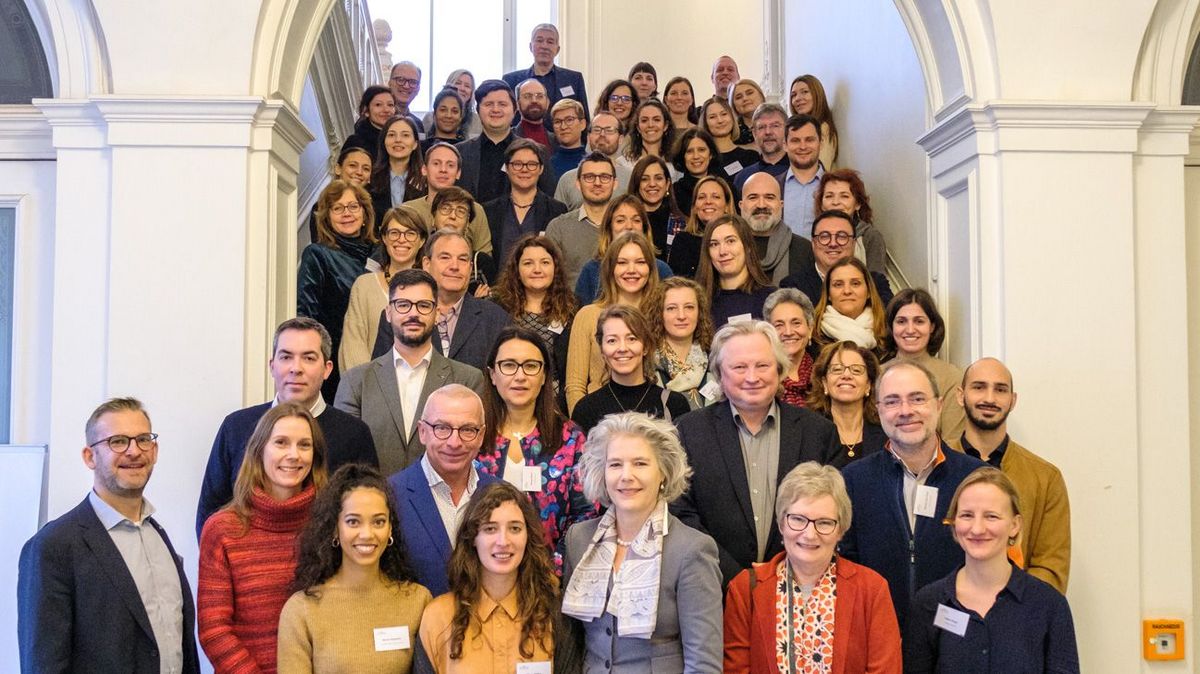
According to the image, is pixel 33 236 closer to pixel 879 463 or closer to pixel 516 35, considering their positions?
pixel 879 463

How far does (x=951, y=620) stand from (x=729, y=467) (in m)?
0.75

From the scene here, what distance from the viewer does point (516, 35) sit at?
1248 cm

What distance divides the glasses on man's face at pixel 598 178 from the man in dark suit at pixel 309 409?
6.66 ft

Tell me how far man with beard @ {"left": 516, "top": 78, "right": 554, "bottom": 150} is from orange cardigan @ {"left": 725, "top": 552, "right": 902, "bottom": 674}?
4.73 metres

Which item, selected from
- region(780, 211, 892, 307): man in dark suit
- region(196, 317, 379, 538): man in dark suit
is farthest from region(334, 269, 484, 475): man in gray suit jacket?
region(780, 211, 892, 307): man in dark suit

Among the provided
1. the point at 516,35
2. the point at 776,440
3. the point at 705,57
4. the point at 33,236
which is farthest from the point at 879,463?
the point at 516,35

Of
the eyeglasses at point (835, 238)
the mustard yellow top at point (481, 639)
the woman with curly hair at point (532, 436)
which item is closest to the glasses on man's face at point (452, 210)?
the eyeglasses at point (835, 238)

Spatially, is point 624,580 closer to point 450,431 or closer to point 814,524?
point 814,524

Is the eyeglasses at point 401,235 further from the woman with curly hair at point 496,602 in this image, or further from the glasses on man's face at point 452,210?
the woman with curly hair at point 496,602

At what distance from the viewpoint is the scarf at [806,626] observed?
11.2 ft

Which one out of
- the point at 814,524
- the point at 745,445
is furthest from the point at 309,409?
the point at 814,524

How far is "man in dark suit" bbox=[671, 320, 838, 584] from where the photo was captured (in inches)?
151

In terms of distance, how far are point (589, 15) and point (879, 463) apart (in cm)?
860

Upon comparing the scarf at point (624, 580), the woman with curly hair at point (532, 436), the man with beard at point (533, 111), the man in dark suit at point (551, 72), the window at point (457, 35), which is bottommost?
the scarf at point (624, 580)
